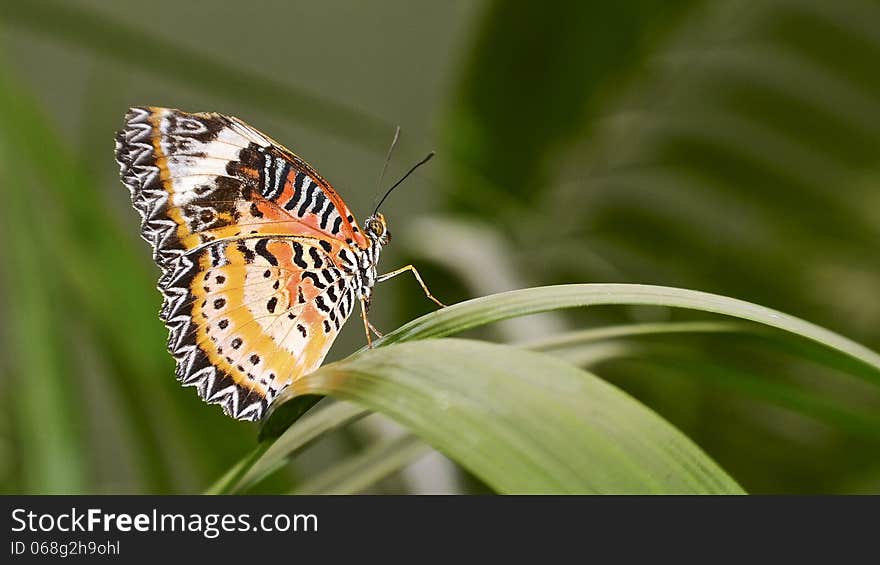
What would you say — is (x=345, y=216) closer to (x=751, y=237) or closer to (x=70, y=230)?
(x=70, y=230)

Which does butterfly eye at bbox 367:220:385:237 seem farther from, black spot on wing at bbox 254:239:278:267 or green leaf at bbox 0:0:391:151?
green leaf at bbox 0:0:391:151

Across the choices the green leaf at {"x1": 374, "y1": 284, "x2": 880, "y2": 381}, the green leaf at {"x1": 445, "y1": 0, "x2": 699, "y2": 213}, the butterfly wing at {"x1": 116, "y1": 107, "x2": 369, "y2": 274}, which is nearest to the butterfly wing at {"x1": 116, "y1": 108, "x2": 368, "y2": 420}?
the butterfly wing at {"x1": 116, "y1": 107, "x2": 369, "y2": 274}

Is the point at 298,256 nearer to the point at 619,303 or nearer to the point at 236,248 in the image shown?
the point at 236,248

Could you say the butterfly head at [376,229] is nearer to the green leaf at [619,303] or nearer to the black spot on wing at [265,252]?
the black spot on wing at [265,252]

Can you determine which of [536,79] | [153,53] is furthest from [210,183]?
[536,79]

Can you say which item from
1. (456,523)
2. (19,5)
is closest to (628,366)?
(456,523)

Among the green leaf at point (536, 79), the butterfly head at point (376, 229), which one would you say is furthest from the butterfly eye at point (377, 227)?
the green leaf at point (536, 79)

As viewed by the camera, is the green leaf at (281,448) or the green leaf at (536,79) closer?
the green leaf at (281,448)

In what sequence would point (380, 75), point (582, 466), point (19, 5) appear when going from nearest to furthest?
point (582, 466) → point (19, 5) → point (380, 75)
